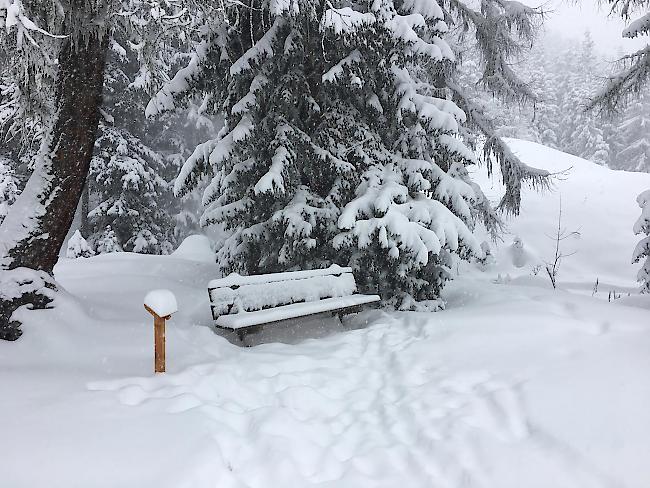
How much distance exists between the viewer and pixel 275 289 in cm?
724

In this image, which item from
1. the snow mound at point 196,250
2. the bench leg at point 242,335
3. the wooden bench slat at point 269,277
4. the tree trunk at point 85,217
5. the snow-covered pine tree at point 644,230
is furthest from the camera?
the tree trunk at point 85,217

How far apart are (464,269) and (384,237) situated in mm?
13672

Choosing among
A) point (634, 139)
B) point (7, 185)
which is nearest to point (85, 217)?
point (7, 185)

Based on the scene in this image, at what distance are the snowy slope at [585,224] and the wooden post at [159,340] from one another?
53.6 feet

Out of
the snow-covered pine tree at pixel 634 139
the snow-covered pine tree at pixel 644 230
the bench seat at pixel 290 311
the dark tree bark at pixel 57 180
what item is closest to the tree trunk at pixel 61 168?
the dark tree bark at pixel 57 180

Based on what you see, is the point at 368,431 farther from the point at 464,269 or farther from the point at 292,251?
the point at 464,269

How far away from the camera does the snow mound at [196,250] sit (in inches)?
535

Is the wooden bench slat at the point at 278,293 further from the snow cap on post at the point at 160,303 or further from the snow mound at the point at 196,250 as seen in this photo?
the snow mound at the point at 196,250

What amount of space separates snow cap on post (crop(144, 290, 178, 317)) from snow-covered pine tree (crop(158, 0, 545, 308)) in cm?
297

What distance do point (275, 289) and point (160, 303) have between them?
272 cm

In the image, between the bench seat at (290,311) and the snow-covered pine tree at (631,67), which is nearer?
the bench seat at (290,311)

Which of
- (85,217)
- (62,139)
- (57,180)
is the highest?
(62,139)

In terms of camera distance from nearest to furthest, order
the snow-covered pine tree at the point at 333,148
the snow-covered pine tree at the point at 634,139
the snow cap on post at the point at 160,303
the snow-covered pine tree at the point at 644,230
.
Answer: the snow cap on post at the point at 160,303, the snow-covered pine tree at the point at 333,148, the snow-covered pine tree at the point at 644,230, the snow-covered pine tree at the point at 634,139

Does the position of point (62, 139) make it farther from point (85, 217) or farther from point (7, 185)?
point (85, 217)
